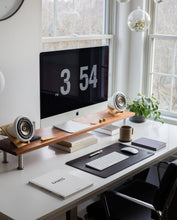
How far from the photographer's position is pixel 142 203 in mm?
2172

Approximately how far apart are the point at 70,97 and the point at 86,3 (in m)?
1.23

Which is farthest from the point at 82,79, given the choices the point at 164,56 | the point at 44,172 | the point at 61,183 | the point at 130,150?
the point at 164,56

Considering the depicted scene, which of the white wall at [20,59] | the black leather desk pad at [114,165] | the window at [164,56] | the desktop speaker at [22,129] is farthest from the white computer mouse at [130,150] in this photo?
the window at [164,56]

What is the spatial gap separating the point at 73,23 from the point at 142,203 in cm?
183

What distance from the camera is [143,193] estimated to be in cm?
252

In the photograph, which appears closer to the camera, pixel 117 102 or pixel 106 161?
pixel 106 161

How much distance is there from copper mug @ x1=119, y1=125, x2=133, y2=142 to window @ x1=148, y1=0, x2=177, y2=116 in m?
1.19

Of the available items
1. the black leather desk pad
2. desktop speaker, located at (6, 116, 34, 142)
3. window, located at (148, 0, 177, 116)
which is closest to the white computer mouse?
the black leather desk pad

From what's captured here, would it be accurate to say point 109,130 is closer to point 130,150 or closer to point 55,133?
point 130,150

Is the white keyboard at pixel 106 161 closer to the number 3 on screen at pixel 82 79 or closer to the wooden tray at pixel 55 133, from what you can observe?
the wooden tray at pixel 55 133

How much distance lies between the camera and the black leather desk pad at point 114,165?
2.26 m

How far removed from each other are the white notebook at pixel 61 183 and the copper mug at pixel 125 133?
66cm

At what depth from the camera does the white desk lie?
1.84 metres

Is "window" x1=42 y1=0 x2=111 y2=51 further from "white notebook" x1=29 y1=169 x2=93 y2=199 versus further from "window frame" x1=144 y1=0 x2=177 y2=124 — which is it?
"white notebook" x1=29 y1=169 x2=93 y2=199
